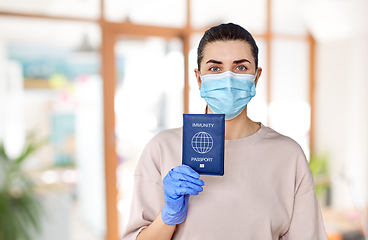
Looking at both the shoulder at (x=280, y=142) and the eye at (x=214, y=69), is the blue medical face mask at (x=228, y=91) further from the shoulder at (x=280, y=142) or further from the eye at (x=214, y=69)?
the shoulder at (x=280, y=142)

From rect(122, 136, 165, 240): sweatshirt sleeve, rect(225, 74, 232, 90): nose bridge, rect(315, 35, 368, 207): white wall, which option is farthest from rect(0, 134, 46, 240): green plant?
rect(315, 35, 368, 207): white wall

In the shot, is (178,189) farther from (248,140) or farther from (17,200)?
(17,200)

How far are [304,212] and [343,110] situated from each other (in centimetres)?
315

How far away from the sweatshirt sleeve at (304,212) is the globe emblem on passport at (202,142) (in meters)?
0.35

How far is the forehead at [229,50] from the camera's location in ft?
3.47

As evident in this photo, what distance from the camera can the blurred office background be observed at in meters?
2.86

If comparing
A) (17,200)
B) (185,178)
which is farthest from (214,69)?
(17,200)

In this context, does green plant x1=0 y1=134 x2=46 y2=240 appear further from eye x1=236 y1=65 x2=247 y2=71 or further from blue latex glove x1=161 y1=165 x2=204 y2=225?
eye x1=236 y1=65 x2=247 y2=71

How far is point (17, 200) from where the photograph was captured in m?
2.77

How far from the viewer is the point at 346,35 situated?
12.4 ft

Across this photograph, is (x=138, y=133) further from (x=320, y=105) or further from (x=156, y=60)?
(x=320, y=105)

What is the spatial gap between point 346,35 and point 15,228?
12.3 ft

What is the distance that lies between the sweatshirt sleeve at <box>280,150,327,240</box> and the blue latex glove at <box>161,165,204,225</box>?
0.36 metres

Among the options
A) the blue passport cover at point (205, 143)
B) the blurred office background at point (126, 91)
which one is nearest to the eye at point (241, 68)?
the blue passport cover at point (205, 143)
